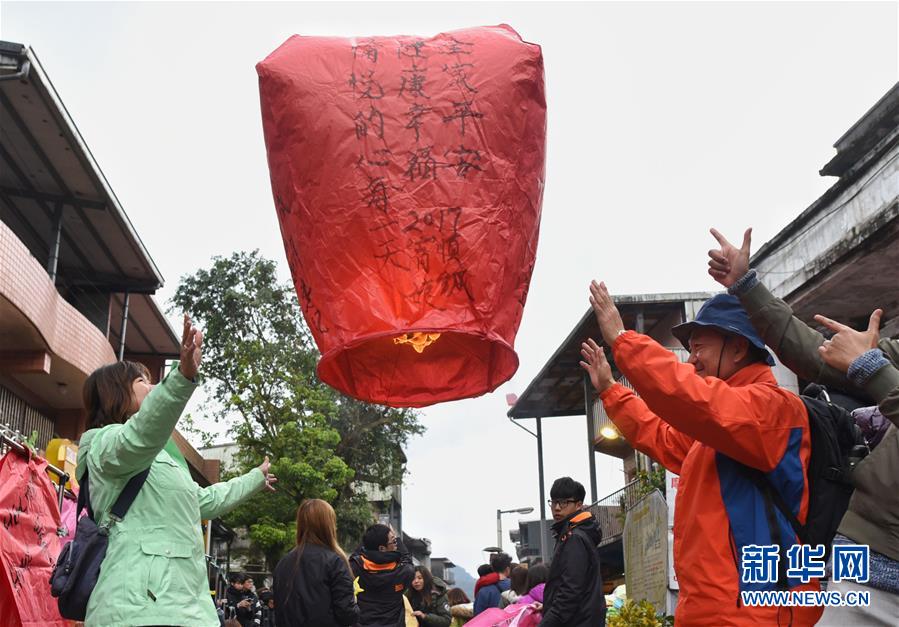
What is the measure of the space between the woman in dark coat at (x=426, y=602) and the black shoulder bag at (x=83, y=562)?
17.2 ft

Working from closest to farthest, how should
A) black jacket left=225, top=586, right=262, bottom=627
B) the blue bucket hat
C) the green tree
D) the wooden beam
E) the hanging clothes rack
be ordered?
the blue bucket hat → the hanging clothes rack → black jacket left=225, top=586, right=262, bottom=627 → the wooden beam → the green tree

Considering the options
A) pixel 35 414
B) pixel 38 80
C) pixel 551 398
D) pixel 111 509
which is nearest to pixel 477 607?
pixel 111 509

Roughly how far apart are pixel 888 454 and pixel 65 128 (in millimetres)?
11084

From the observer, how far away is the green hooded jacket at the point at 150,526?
121 inches

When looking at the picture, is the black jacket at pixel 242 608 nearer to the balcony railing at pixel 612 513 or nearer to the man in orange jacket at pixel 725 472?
the balcony railing at pixel 612 513

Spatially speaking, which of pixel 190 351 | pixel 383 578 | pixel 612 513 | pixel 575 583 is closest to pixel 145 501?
pixel 190 351

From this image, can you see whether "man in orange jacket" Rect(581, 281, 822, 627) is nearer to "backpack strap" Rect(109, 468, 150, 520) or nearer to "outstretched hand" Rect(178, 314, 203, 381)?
"outstretched hand" Rect(178, 314, 203, 381)

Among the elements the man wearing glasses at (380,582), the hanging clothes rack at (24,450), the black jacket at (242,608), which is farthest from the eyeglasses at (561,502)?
the black jacket at (242,608)

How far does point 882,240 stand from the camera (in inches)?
297

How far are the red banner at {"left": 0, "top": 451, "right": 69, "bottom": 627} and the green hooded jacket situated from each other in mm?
1296

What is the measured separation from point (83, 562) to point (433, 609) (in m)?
5.62

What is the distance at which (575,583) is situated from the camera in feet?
16.7

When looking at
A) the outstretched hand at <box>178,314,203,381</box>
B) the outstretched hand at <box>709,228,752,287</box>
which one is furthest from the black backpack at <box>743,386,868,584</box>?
the outstretched hand at <box>178,314,203,381</box>

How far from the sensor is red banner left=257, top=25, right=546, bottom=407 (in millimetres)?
3146
